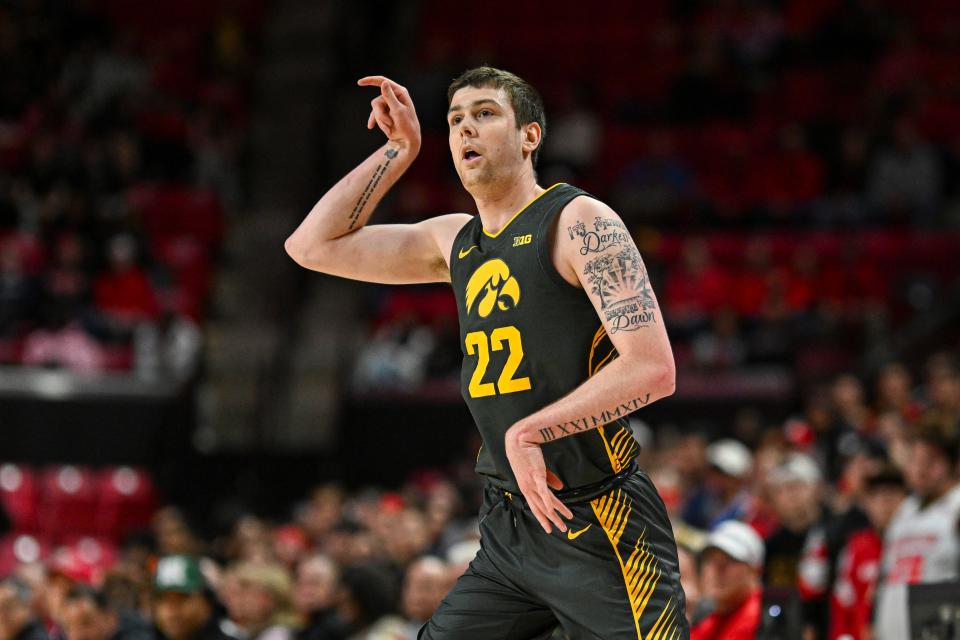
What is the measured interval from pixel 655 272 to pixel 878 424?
4381 mm

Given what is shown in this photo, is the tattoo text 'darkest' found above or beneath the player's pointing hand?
beneath

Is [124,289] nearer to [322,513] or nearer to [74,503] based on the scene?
[74,503]

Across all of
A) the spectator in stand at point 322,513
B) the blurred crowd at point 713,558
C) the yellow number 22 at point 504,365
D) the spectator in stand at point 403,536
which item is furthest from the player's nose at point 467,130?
the spectator in stand at point 322,513

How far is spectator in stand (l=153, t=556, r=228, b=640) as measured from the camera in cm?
797

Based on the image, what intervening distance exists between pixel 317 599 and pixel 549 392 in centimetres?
502

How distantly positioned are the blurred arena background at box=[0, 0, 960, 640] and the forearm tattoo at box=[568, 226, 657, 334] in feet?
18.6

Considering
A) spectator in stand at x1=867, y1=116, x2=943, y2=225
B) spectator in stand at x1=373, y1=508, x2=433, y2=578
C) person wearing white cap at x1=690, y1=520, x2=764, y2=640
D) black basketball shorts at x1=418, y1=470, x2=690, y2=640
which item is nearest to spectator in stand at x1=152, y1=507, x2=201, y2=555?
spectator in stand at x1=373, y1=508, x2=433, y2=578

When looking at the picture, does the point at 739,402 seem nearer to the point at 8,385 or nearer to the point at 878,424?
the point at 878,424

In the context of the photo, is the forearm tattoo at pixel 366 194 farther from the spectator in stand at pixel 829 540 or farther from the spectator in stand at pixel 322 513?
the spectator in stand at pixel 322 513

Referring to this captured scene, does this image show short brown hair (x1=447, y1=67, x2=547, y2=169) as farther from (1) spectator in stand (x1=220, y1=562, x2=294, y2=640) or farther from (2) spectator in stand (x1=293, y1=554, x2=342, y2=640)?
(1) spectator in stand (x1=220, y1=562, x2=294, y2=640)

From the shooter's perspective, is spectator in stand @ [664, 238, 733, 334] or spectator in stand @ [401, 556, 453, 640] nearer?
spectator in stand @ [401, 556, 453, 640]

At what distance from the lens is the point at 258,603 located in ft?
30.2

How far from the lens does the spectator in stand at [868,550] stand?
28.0 feet

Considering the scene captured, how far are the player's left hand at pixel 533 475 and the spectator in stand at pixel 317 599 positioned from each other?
185 inches
